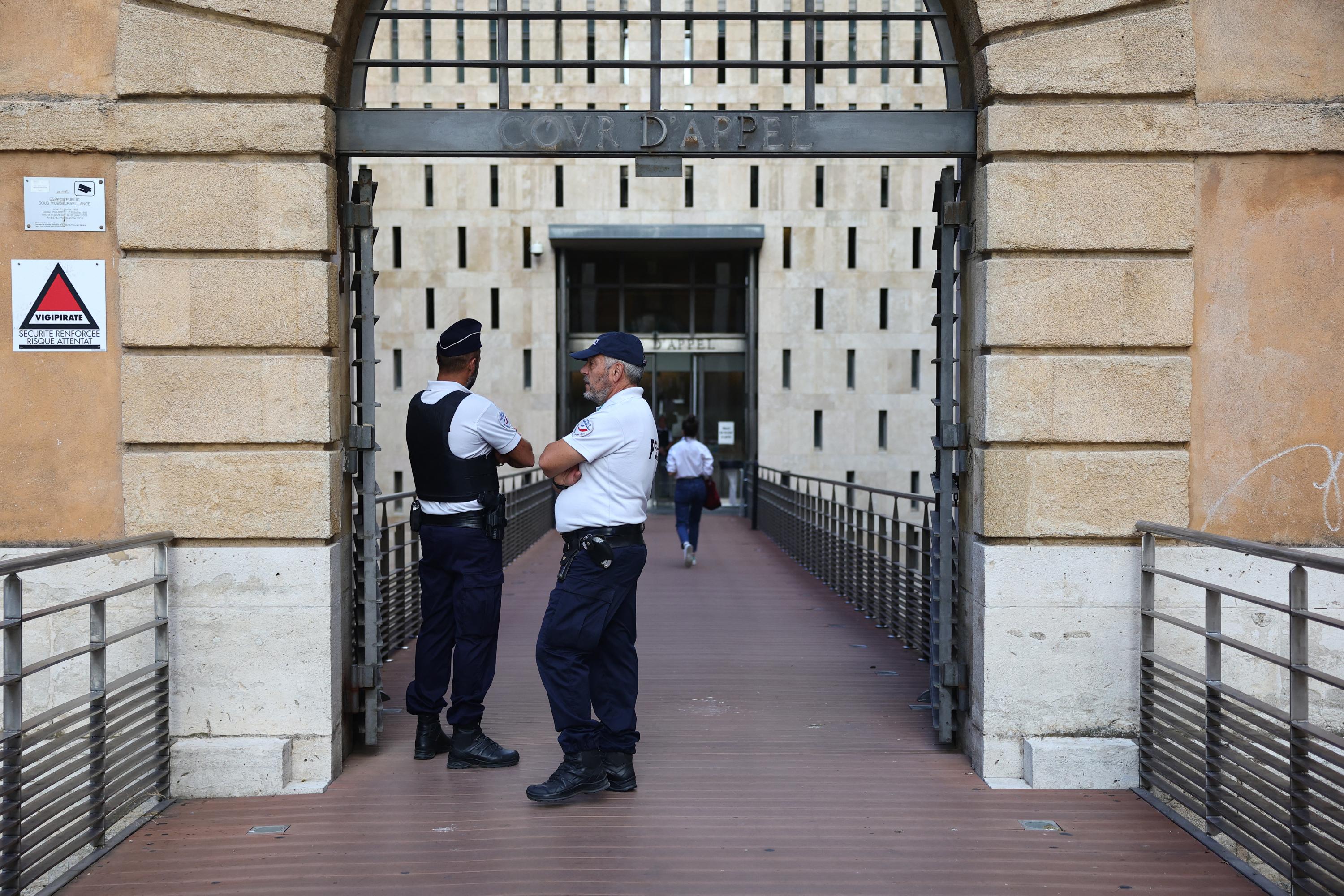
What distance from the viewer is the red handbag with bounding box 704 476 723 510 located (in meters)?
13.2

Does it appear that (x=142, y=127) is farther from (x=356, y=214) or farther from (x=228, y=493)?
(x=228, y=493)

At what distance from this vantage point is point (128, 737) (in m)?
4.93

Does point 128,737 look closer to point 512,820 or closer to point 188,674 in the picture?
point 188,674

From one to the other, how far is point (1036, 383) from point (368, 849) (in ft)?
11.5

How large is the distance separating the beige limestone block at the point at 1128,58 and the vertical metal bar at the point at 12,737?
454 centimetres

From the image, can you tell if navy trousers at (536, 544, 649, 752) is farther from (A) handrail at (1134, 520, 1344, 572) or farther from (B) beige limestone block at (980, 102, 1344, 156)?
(B) beige limestone block at (980, 102, 1344, 156)

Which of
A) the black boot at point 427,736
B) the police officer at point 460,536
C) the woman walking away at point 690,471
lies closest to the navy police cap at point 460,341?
the police officer at point 460,536

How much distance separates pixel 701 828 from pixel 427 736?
1661 mm

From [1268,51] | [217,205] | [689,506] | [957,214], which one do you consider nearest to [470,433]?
[217,205]

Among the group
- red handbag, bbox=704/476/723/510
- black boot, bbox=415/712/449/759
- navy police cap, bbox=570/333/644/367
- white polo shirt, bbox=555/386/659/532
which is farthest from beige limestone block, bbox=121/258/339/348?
red handbag, bbox=704/476/723/510

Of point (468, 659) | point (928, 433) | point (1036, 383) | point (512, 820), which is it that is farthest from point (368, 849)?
point (928, 433)

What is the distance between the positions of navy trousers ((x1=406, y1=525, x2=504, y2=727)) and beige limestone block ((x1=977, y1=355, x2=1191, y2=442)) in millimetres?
2423

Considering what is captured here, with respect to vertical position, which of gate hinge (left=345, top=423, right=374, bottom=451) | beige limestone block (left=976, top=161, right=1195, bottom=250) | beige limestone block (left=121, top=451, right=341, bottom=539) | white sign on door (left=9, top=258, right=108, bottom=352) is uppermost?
beige limestone block (left=976, top=161, right=1195, bottom=250)

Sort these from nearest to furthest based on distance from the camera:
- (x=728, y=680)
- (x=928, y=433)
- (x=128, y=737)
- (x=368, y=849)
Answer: (x=368, y=849) → (x=128, y=737) → (x=728, y=680) → (x=928, y=433)
